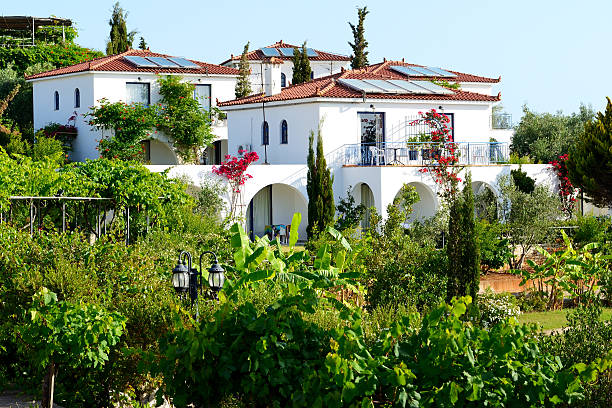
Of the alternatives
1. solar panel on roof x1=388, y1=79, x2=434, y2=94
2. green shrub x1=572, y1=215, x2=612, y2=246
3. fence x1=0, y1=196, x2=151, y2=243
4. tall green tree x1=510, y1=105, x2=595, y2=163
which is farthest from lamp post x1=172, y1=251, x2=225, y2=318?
tall green tree x1=510, y1=105, x2=595, y2=163

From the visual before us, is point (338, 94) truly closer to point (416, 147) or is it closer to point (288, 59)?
point (416, 147)

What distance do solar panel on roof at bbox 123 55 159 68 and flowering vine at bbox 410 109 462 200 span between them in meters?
12.8

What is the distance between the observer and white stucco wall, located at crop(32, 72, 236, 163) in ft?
128

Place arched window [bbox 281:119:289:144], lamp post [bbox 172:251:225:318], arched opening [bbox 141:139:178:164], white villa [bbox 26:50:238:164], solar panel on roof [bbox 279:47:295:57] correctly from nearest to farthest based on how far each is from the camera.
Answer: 1. lamp post [bbox 172:251:225:318]
2. arched window [bbox 281:119:289:144]
3. white villa [bbox 26:50:238:164]
4. arched opening [bbox 141:139:178:164]
5. solar panel on roof [bbox 279:47:295:57]

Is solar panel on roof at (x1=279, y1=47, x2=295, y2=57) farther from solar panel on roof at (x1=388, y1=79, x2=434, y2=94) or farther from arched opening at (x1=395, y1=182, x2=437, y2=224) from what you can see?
arched opening at (x1=395, y1=182, x2=437, y2=224)

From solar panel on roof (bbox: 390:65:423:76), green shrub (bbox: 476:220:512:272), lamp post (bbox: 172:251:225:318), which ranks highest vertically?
solar panel on roof (bbox: 390:65:423:76)

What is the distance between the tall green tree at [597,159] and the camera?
2917cm

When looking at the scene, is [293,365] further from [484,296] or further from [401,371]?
[484,296]

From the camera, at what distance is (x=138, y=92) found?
3972 centimetres

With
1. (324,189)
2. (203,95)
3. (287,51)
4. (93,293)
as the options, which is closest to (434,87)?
(324,189)

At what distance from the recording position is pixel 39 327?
390 inches

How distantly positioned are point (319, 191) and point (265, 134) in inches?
261

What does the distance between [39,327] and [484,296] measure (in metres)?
10.2

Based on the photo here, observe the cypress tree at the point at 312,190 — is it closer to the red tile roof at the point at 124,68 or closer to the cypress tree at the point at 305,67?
the red tile roof at the point at 124,68
